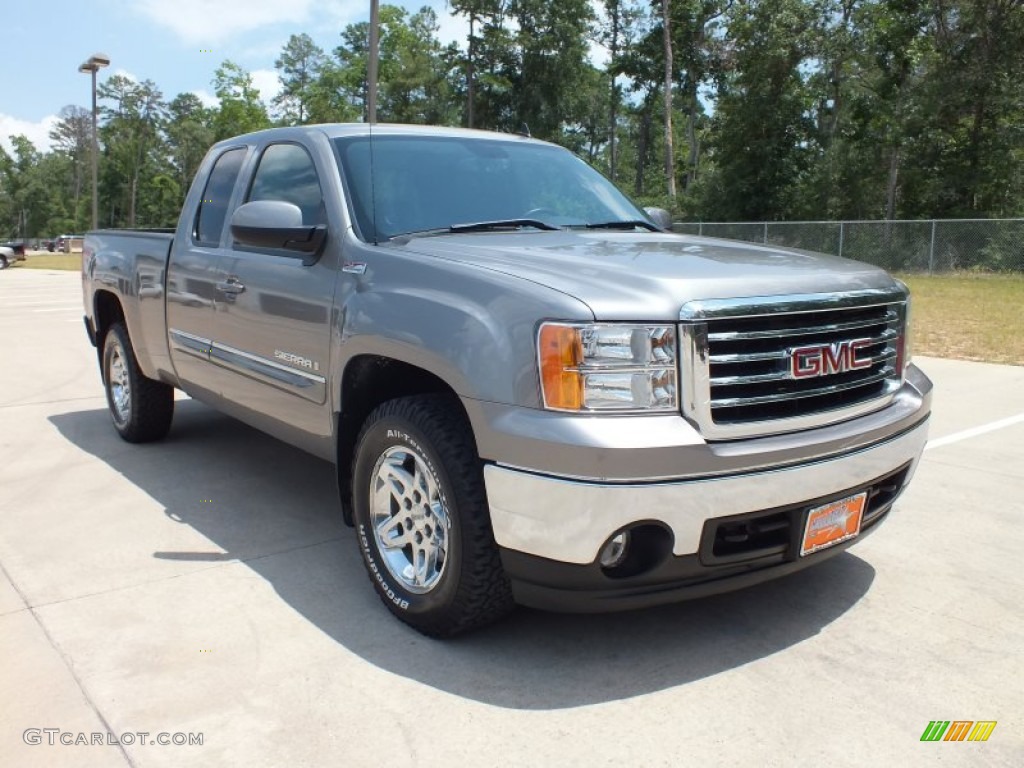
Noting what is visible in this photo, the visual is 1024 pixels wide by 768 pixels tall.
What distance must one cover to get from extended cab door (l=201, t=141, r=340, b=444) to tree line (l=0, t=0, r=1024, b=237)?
2789 cm

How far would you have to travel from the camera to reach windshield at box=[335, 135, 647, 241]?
377cm

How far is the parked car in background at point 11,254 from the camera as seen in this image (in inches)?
1431

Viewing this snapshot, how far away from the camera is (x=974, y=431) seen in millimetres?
6484

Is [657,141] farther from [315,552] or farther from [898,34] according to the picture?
[315,552]

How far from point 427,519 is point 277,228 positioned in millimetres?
1358

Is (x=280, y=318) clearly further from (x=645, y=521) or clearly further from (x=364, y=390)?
(x=645, y=521)

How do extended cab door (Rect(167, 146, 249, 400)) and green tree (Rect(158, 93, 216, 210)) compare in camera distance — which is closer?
extended cab door (Rect(167, 146, 249, 400))

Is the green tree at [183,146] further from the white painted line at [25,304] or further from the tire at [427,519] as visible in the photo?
the tire at [427,519]

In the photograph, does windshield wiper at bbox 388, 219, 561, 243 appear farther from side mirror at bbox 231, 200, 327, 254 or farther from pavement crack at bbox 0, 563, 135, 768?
pavement crack at bbox 0, 563, 135, 768

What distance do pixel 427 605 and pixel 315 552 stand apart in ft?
3.79

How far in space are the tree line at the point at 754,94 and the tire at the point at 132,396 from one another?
27579 millimetres

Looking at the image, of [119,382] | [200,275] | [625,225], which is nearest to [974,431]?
[625,225]

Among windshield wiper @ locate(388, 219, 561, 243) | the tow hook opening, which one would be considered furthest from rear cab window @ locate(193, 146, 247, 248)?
the tow hook opening

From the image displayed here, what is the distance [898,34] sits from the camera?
3038 cm
